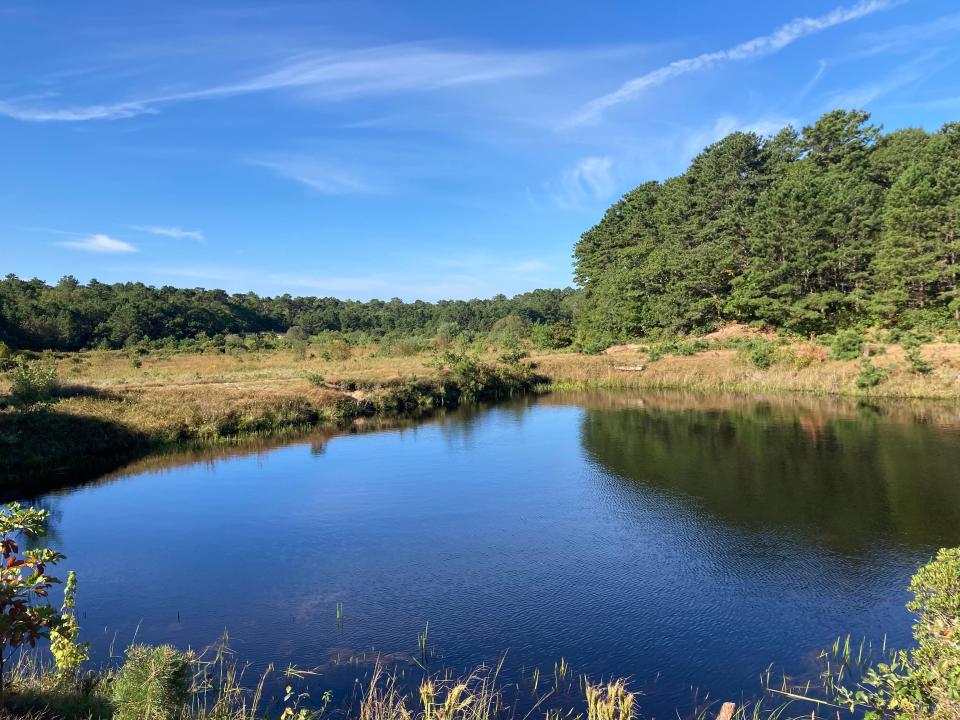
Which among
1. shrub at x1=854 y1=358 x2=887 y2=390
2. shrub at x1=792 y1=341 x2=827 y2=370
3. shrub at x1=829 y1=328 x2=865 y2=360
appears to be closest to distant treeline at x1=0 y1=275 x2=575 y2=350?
shrub at x1=792 y1=341 x2=827 y2=370

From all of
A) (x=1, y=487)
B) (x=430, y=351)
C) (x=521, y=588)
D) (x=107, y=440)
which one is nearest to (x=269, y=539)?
(x=521, y=588)

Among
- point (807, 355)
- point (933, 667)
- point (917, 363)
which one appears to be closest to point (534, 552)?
point (933, 667)

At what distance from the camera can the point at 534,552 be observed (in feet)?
49.2

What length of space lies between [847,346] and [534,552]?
38.1 metres

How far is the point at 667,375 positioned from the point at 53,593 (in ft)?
150

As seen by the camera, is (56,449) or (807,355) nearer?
(56,449)

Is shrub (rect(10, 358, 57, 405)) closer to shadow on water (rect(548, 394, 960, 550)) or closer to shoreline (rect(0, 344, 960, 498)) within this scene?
shoreline (rect(0, 344, 960, 498))

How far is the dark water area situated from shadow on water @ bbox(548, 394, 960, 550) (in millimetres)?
130

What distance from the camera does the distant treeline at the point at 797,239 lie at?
47.3 m

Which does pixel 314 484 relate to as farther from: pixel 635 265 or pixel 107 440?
pixel 635 265

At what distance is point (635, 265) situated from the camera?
7500 centimetres

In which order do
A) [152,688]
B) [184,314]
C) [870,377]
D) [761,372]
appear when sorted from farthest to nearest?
[184,314]
[761,372]
[870,377]
[152,688]

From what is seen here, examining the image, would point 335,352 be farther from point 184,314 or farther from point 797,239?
point 797,239

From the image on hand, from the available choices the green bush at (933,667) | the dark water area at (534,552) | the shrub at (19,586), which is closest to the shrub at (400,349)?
the dark water area at (534,552)
